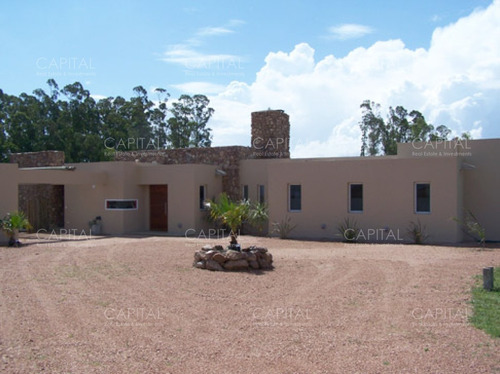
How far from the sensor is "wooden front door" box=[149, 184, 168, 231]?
876 inches

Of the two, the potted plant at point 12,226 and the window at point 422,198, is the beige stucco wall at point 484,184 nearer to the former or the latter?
the window at point 422,198

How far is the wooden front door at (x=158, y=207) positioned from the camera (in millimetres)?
22250

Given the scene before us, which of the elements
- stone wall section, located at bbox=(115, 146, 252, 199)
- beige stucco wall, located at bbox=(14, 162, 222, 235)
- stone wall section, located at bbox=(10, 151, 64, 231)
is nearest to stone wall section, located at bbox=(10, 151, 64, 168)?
stone wall section, located at bbox=(10, 151, 64, 231)

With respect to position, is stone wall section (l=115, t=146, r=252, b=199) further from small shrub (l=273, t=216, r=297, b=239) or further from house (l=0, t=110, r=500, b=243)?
small shrub (l=273, t=216, r=297, b=239)

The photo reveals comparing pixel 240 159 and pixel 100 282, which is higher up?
pixel 240 159

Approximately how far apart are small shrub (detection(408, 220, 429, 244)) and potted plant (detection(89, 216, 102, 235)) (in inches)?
503

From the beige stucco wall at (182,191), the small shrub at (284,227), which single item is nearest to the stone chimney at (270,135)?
the beige stucco wall at (182,191)

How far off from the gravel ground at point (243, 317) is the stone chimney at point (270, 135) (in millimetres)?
11403

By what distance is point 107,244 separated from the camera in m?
17.1

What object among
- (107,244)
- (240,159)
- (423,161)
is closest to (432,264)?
(423,161)

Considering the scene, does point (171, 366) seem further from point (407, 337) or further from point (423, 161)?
point (423, 161)

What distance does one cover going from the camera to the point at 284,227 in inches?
758

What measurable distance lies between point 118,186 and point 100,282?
1150 centimetres

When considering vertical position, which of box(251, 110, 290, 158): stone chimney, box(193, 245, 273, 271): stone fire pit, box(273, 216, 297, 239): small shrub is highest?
box(251, 110, 290, 158): stone chimney
